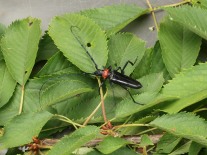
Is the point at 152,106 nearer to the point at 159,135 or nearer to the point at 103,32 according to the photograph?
the point at 159,135

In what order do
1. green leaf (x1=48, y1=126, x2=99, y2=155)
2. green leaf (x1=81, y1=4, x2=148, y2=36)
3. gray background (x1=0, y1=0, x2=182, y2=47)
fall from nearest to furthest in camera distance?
1. green leaf (x1=48, y1=126, x2=99, y2=155)
2. green leaf (x1=81, y1=4, x2=148, y2=36)
3. gray background (x1=0, y1=0, x2=182, y2=47)

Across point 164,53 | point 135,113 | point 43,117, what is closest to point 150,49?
point 164,53

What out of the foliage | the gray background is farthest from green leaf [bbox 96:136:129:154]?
the gray background

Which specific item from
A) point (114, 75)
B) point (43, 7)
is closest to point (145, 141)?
point (114, 75)

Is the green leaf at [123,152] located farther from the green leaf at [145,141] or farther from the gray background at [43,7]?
the gray background at [43,7]

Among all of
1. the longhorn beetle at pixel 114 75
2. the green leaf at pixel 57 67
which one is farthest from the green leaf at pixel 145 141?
the green leaf at pixel 57 67

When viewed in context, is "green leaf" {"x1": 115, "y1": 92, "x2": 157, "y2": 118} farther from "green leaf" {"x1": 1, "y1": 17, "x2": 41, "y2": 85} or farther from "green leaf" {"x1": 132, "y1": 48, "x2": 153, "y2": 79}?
"green leaf" {"x1": 1, "y1": 17, "x2": 41, "y2": 85}
